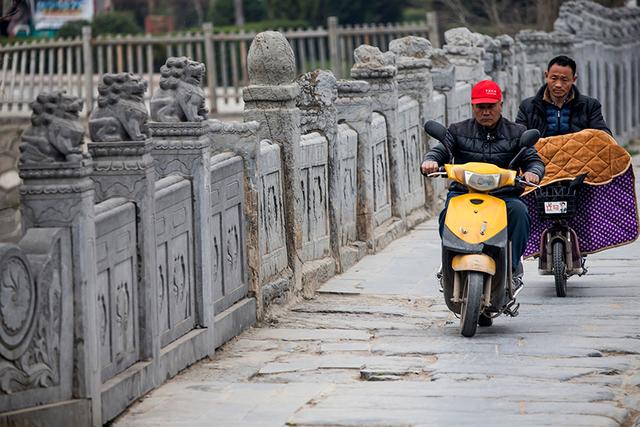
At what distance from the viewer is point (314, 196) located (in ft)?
42.2

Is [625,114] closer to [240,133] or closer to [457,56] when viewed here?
[457,56]

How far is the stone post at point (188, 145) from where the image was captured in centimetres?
981

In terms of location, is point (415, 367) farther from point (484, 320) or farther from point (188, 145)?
point (188, 145)

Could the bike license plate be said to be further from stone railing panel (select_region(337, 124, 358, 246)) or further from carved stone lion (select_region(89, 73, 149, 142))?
carved stone lion (select_region(89, 73, 149, 142))

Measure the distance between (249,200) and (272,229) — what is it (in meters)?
0.67

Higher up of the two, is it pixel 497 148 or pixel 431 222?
pixel 497 148

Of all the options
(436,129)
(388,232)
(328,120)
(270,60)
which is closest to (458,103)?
(388,232)

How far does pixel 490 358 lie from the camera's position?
9.65m

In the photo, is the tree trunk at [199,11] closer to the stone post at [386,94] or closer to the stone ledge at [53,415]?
the stone post at [386,94]

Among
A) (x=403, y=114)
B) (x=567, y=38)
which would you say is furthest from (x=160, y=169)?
(x=567, y=38)

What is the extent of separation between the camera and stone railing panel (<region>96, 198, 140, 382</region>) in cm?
813

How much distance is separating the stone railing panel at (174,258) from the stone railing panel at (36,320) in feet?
4.72

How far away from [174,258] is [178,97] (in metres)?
1.04

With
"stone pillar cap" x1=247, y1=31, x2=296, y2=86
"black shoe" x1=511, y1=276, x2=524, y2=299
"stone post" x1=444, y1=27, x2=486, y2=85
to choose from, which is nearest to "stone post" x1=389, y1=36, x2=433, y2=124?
"stone post" x1=444, y1=27, x2=486, y2=85
